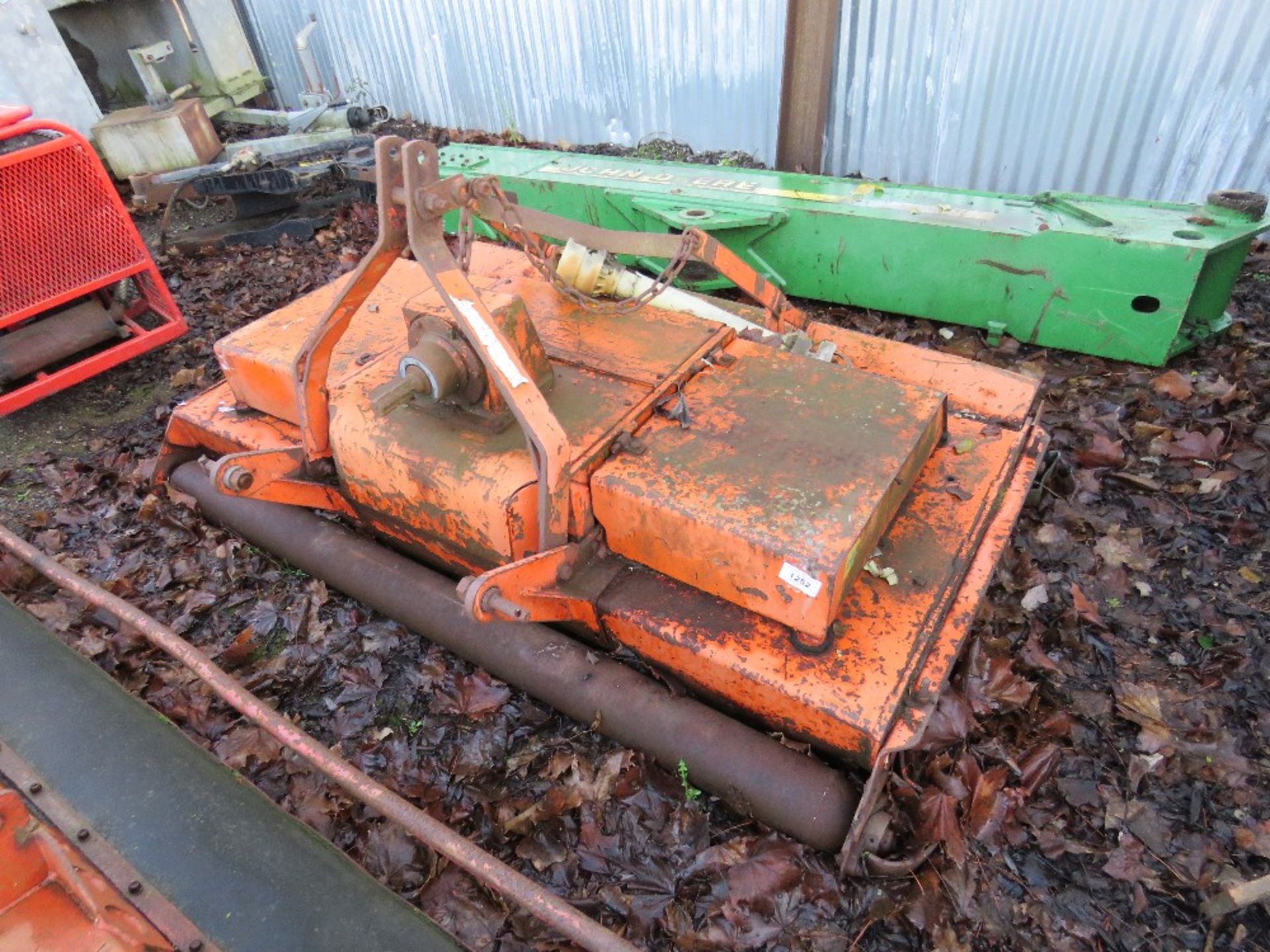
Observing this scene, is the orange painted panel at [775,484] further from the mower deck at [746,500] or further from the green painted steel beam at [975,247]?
the green painted steel beam at [975,247]

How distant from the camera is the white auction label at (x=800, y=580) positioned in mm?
2082

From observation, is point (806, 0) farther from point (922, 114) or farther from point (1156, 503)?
point (1156, 503)

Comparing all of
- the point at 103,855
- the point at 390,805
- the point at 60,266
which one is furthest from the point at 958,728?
the point at 60,266

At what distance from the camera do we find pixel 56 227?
13.4 feet

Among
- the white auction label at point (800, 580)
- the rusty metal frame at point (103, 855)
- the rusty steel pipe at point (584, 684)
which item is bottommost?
the rusty steel pipe at point (584, 684)

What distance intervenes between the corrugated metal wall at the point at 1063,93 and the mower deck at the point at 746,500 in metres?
3.09

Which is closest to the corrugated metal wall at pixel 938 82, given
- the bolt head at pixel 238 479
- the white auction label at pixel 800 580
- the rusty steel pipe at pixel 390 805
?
the white auction label at pixel 800 580

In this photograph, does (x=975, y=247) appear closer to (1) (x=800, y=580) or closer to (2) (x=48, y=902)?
(1) (x=800, y=580)

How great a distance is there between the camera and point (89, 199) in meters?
4.19

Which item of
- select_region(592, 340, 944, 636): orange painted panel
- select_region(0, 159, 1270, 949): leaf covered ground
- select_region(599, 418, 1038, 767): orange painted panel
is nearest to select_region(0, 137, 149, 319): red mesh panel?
select_region(0, 159, 1270, 949): leaf covered ground

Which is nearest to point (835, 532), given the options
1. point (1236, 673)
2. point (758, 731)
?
point (758, 731)

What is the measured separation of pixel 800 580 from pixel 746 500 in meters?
0.28

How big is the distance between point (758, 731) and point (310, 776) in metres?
1.56

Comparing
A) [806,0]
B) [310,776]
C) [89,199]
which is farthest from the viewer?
[806,0]
